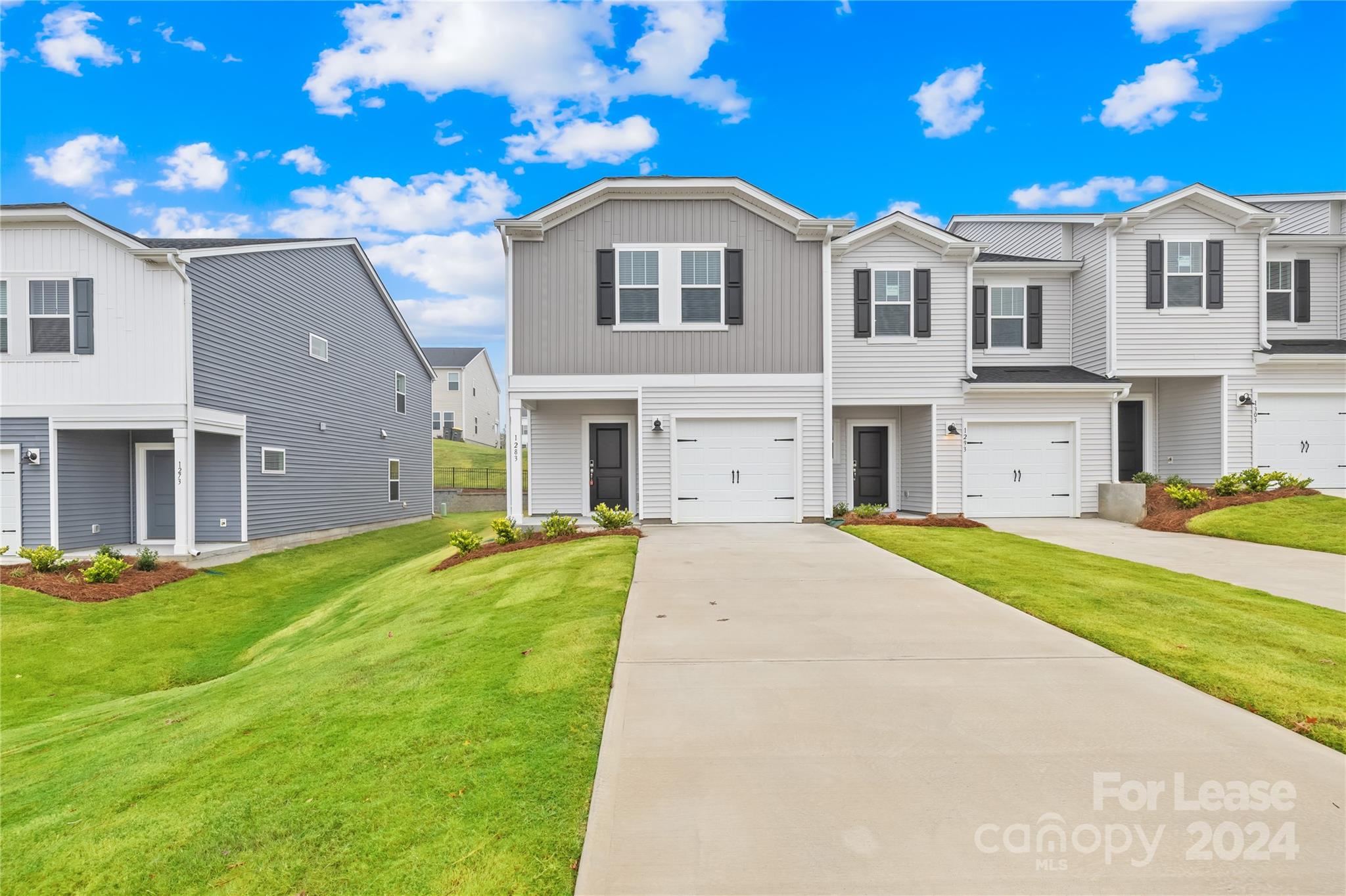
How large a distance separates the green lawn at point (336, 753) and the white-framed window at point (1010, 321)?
12.6 metres

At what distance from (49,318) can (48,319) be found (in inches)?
0.7

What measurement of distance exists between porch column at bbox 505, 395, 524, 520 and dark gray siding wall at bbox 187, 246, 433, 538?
615cm

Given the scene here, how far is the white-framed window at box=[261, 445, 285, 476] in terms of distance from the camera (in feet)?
49.1

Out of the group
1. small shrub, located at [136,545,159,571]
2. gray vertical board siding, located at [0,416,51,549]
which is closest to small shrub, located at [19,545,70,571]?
small shrub, located at [136,545,159,571]

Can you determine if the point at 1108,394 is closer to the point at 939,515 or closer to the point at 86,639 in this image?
the point at 939,515

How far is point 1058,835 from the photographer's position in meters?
2.78

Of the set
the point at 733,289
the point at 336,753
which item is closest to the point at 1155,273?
the point at 733,289

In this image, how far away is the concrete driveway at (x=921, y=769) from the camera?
257cm

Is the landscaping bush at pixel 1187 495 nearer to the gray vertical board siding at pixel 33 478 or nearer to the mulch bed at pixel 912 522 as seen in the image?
the mulch bed at pixel 912 522

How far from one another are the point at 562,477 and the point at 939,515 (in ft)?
27.2

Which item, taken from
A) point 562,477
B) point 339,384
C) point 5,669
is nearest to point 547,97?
point 339,384

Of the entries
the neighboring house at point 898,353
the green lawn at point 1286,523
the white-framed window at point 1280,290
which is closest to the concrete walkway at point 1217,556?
the green lawn at point 1286,523

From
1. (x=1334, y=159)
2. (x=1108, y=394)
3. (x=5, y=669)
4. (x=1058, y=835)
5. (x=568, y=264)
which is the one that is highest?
(x=1334, y=159)

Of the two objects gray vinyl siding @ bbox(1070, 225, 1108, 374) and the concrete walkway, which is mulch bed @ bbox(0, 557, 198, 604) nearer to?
the concrete walkway
